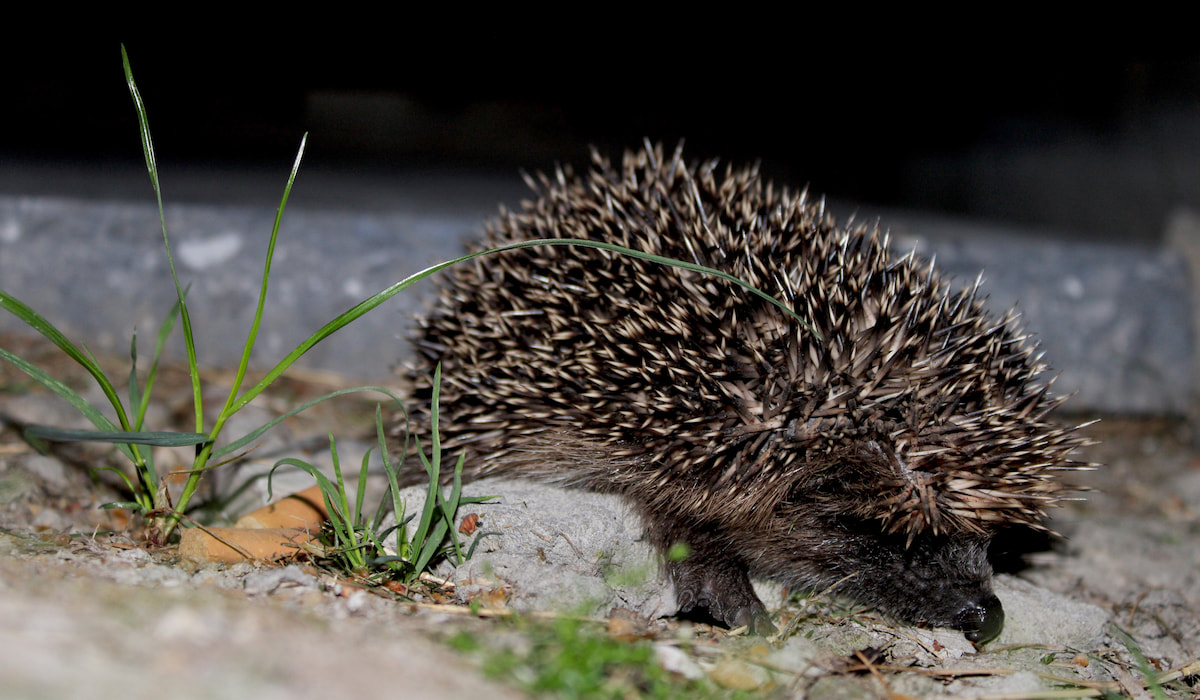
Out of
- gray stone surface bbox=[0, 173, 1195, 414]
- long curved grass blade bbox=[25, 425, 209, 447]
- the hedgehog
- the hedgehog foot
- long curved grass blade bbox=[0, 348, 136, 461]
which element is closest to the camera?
long curved grass blade bbox=[25, 425, 209, 447]

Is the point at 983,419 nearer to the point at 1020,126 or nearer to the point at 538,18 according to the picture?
the point at 538,18

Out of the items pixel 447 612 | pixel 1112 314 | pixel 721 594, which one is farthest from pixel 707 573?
pixel 1112 314

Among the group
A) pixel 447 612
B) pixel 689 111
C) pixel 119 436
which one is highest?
pixel 689 111

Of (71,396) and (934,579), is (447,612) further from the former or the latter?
(934,579)

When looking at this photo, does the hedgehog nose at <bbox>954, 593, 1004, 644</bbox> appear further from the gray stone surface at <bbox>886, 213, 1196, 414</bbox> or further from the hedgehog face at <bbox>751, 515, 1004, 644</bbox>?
the gray stone surface at <bbox>886, 213, 1196, 414</bbox>

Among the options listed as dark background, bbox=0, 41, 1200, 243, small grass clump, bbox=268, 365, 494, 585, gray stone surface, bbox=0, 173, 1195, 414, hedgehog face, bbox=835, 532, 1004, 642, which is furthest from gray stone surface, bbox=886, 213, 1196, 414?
small grass clump, bbox=268, 365, 494, 585

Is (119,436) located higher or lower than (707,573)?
higher
